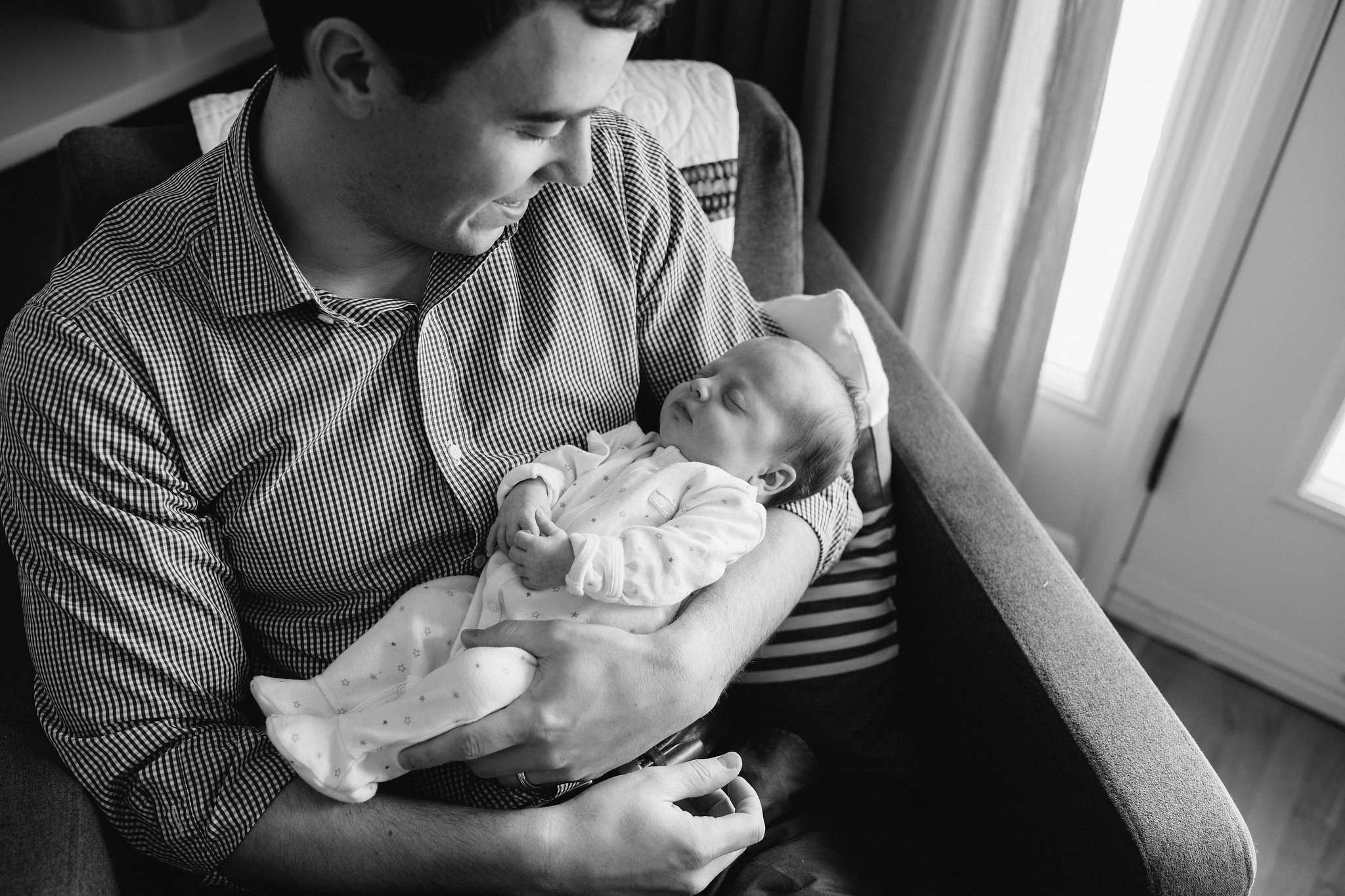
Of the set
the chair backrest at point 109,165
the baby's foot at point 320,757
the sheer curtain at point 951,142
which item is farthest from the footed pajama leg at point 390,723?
the sheer curtain at point 951,142

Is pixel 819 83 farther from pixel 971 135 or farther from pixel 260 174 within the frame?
pixel 260 174

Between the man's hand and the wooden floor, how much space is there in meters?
1.15

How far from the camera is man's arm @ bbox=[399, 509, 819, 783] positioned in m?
1.03

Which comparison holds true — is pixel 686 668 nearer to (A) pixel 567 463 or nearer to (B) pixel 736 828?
(B) pixel 736 828

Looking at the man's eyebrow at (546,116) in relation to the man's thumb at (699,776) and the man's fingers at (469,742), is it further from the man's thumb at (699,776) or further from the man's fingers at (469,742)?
the man's thumb at (699,776)

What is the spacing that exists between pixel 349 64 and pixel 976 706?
981 mm

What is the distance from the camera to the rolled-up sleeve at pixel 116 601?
98 cm

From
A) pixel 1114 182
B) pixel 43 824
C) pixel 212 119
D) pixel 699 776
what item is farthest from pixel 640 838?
pixel 1114 182

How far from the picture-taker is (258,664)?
1209 millimetres

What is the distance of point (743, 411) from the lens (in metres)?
1.21

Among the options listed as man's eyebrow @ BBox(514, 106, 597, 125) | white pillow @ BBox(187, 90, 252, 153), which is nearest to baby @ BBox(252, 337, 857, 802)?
man's eyebrow @ BBox(514, 106, 597, 125)

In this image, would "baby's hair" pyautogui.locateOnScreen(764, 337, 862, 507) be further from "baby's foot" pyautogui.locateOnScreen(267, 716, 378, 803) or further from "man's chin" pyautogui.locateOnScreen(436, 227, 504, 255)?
"baby's foot" pyautogui.locateOnScreen(267, 716, 378, 803)

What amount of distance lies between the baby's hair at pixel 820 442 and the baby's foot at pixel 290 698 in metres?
0.57

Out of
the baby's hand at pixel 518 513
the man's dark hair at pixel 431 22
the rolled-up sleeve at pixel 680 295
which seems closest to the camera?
the man's dark hair at pixel 431 22
